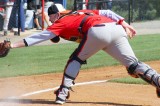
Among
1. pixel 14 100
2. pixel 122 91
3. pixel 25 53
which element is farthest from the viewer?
pixel 25 53

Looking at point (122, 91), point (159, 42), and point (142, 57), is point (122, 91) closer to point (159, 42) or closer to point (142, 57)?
point (142, 57)

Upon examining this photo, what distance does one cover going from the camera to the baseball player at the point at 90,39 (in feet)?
24.2

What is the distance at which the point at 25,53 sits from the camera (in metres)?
15.0

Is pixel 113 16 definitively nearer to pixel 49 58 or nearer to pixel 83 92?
pixel 83 92

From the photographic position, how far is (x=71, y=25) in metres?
7.41

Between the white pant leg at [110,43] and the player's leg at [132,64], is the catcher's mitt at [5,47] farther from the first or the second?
the player's leg at [132,64]

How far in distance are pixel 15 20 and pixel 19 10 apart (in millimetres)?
1949

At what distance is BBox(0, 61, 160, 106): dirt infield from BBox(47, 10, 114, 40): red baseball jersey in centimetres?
105

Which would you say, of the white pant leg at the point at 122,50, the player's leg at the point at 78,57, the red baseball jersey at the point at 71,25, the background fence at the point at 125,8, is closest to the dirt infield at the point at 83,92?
the player's leg at the point at 78,57

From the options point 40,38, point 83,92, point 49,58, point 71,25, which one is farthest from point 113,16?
point 49,58

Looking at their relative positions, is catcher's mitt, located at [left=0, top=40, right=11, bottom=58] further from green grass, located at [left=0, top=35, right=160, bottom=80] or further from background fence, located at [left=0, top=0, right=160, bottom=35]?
background fence, located at [left=0, top=0, right=160, bottom=35]

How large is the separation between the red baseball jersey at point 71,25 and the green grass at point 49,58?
13.0ft

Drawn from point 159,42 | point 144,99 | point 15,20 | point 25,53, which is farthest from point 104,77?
point 15,20

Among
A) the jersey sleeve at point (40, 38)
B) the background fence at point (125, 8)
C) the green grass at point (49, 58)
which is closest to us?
the jersey sleeve at point (40, 38)
